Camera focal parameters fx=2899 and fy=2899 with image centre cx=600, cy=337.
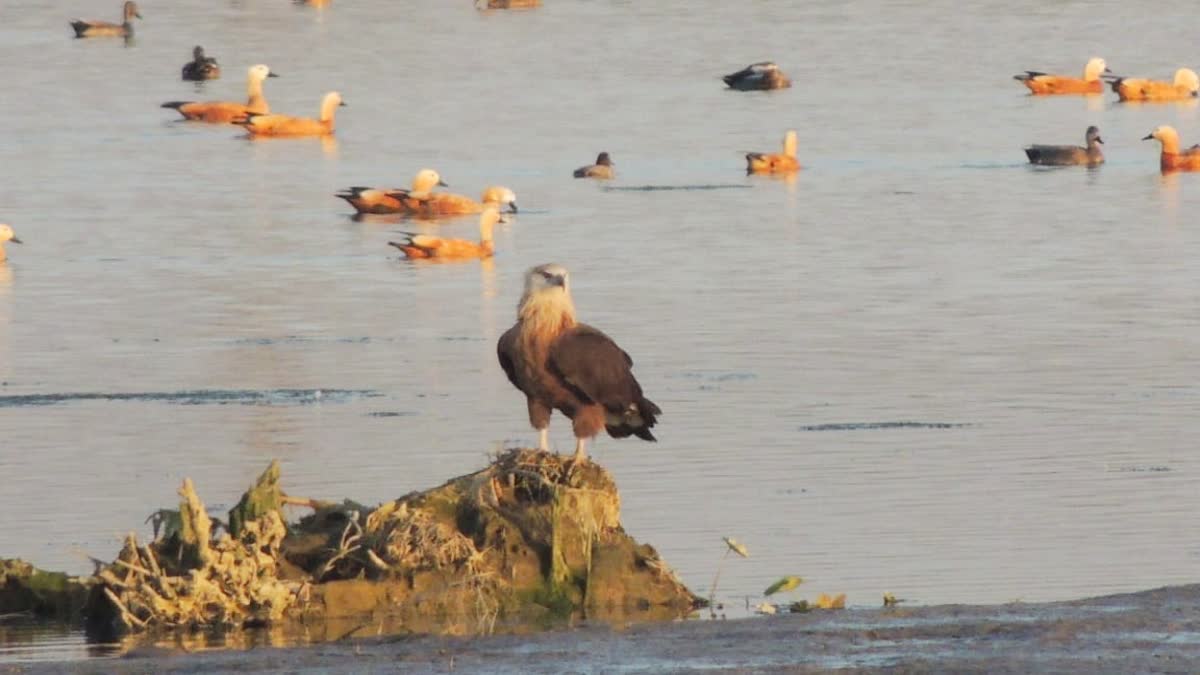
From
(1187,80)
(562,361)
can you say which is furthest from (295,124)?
(562,361)

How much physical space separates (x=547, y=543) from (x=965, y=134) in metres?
28.2

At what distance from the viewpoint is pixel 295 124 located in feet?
136

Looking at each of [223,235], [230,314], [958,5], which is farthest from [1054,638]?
[958,5]

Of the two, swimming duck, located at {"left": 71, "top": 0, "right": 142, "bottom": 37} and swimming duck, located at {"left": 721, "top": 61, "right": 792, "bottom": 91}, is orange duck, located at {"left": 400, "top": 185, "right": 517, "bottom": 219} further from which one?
swimming duck, located at {"left": 71, "top": 0, "right": 142, "bottom": 37}

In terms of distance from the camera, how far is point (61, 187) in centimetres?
3294

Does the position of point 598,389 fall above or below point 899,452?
above

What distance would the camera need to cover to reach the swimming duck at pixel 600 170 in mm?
32406

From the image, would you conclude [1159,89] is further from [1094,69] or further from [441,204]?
[441,204]

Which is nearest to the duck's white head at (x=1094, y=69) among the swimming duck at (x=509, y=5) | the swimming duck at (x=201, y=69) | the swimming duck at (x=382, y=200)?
the swimming duck at (x=201, y=69)

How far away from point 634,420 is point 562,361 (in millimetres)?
598

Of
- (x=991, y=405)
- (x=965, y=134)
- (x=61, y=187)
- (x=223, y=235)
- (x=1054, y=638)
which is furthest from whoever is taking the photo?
(x=965, y=134)

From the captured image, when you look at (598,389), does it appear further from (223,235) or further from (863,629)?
(223,235)

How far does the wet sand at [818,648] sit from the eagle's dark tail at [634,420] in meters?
1.60

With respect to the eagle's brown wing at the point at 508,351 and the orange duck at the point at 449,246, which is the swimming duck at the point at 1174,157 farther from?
the eagle's brown wing at the point at 508,351
